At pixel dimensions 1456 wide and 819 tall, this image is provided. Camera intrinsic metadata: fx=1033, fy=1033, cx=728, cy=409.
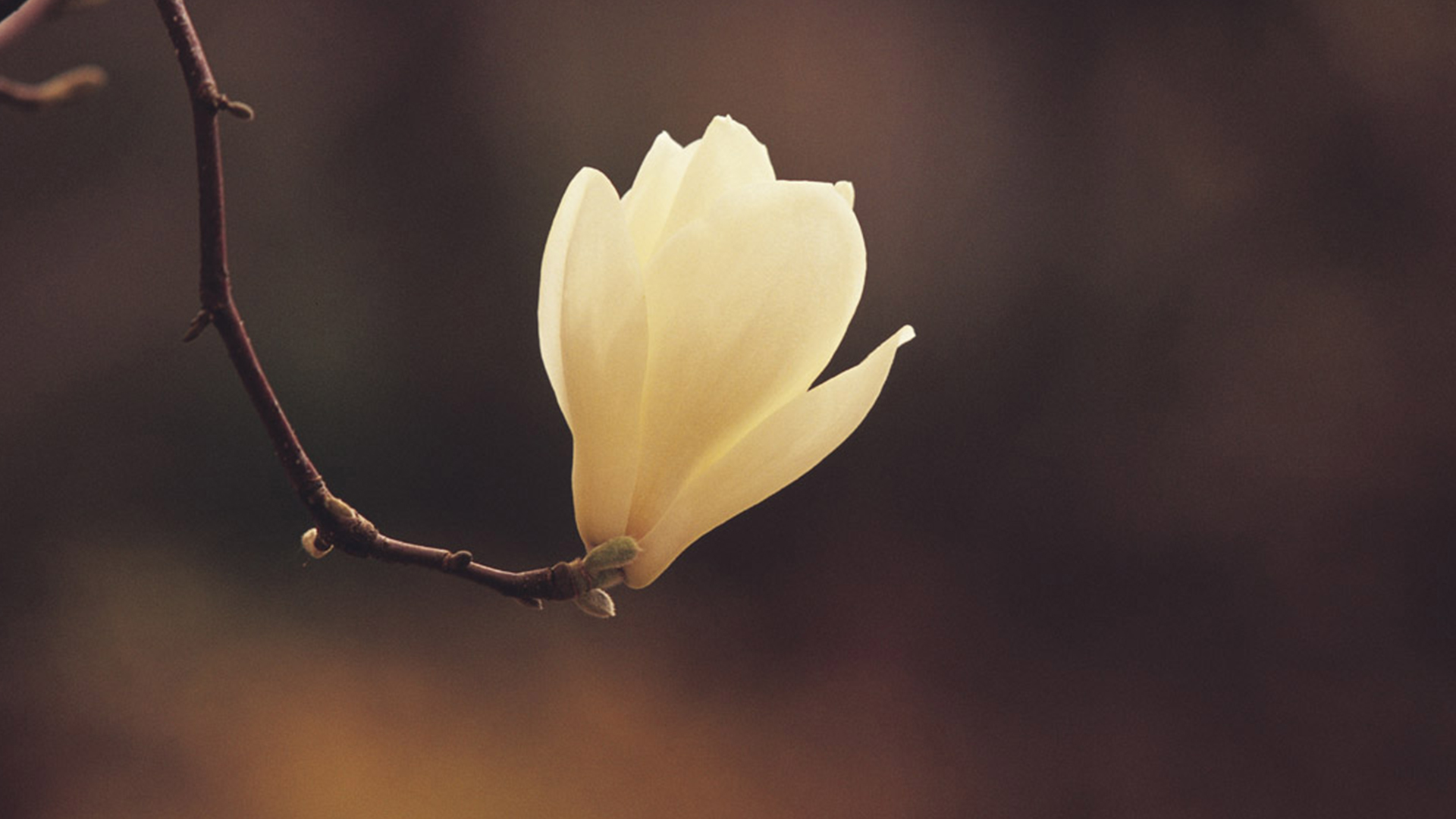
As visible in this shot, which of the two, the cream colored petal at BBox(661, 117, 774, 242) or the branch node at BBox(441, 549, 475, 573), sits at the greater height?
the cream colored petal at BBox(661, 117, 774, 242)

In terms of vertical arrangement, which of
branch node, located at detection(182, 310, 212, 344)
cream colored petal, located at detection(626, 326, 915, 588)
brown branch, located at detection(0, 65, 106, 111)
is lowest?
cream colored petal, located at detection(626, 326, 915, 588)

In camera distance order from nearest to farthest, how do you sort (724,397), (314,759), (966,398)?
(724,397) → (314,759) → (966,398)

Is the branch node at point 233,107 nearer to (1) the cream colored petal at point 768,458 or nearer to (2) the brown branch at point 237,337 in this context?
(2) the brown branch at point 237,337

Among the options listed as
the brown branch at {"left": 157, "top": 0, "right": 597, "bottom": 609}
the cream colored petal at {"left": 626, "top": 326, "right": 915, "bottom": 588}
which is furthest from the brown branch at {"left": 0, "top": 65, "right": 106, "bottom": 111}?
the cream colored petal at {"left": 626, "top": 326, "right": 915, "bottom": 588}

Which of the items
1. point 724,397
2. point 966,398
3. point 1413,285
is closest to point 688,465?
point 724,397

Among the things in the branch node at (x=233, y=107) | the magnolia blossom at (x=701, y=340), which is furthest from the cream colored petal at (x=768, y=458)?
the branch node at (x=233, y=107)

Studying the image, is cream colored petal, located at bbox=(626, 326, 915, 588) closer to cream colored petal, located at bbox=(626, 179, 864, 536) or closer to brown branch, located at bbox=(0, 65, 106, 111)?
cream colored petal, located at bbox=(626, 179, 864, 536)

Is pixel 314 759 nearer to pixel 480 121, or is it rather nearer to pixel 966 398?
pixel 480 121

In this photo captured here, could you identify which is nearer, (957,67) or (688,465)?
(688,465)
